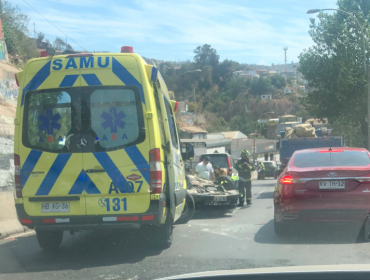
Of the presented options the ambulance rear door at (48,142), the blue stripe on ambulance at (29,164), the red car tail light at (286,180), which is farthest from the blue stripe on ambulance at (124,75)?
the red car tail light at (286,180)

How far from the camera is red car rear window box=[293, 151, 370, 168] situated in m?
8.02

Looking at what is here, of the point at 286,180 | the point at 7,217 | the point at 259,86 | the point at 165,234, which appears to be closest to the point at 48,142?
the point at 165,234

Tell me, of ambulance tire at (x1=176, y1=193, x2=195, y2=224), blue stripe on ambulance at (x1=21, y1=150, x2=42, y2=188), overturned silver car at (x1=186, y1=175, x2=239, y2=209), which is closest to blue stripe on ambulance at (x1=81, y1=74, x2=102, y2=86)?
blue stripe on ambulance at (x1=21, y1=150, x2=42, y2=188)

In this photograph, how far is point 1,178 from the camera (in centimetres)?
973

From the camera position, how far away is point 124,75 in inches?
257

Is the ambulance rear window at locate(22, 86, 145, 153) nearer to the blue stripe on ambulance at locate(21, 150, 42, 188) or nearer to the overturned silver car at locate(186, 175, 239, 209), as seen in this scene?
the blue stripe on ambulance at locate(21, 150, 42, 188)

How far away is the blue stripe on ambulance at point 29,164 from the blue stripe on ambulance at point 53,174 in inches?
8.7

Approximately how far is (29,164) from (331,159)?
15.7 ft

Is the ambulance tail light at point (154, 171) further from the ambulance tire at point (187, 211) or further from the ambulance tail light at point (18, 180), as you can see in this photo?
the ambulance tire at point (187, 211)

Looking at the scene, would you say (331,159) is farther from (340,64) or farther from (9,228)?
(340,64)

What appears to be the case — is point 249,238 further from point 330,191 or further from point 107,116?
point 107,116

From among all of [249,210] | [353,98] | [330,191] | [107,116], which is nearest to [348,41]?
[353,98]

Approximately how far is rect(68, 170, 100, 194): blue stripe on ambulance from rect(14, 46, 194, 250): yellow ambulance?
13mm

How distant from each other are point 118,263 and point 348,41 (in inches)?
979
